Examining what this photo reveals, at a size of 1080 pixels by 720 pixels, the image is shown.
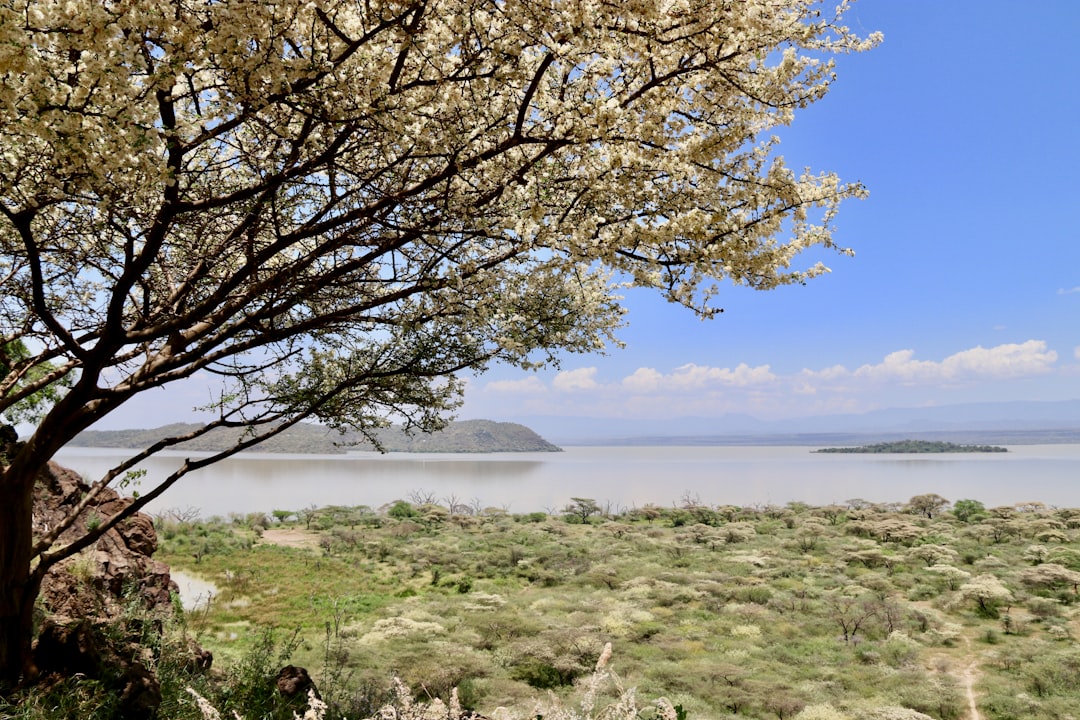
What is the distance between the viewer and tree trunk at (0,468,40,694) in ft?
16.5

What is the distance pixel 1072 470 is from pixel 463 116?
3184 inches

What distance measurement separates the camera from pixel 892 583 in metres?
16.6

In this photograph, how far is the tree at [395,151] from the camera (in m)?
2.83

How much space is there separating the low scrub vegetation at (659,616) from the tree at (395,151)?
8.43 feet

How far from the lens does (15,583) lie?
5.07 metres

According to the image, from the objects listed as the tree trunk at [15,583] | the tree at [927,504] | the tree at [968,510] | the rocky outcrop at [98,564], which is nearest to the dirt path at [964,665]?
the rocky outcrop at [98,564]

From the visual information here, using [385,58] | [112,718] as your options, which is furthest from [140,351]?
[385,58]

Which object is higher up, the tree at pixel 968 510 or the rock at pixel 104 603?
the rock at pixel 104 603

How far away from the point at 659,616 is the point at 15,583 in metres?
12.0

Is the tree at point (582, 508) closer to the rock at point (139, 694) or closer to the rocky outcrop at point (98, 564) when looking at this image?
the rocky outcrop at point (98, 564)

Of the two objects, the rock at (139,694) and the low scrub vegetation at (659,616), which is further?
the low scrub vegetation at (659,616)

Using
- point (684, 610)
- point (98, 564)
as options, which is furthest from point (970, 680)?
point (98, 564)

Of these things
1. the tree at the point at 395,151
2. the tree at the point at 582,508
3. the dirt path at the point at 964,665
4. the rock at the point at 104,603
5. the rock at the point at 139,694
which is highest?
the tree at the point at 395,151

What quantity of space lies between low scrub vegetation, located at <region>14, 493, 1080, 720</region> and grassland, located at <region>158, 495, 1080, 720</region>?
0.06 metres
